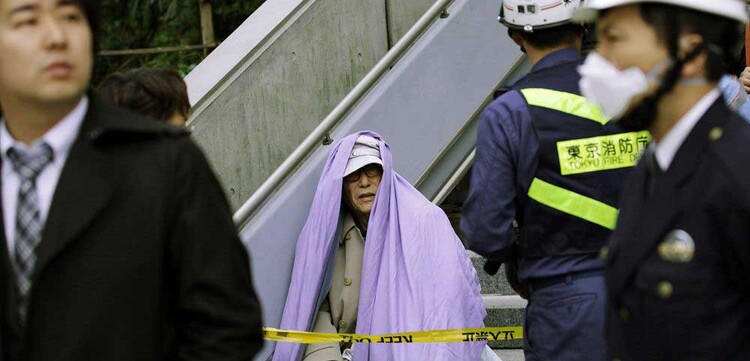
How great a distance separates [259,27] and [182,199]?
4.63 m

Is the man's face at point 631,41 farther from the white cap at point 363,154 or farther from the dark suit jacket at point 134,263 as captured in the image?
the white cap at point 363,154

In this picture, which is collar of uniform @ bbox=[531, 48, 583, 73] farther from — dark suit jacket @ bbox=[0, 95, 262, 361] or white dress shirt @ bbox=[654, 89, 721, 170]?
dark suit jacket @ bbox=[0, 95, 262, 361]

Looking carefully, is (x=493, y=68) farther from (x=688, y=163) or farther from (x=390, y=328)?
(x=688, y=163)

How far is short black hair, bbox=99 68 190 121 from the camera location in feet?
14.4

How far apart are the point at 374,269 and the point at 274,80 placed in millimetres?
1499

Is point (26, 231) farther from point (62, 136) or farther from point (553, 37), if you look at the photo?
point (553, 37)

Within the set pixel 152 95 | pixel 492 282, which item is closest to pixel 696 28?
pixel 152 95

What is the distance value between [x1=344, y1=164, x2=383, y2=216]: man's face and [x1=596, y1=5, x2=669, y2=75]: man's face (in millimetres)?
3286

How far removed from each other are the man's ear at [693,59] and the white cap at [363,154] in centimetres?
336

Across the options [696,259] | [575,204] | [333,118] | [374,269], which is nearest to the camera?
[696,259]

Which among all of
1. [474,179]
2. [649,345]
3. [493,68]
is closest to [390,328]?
[474,179]

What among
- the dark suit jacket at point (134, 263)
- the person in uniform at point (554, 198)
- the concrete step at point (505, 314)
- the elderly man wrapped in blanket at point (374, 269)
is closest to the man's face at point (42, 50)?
the dark suit jacket at point (134, 263)

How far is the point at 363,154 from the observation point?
6359mm

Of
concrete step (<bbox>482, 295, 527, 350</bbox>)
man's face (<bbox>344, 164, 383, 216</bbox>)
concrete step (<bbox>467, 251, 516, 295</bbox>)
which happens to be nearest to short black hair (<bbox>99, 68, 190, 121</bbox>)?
man's face (<bbox>344, 164, 383, 216</bbox>)
